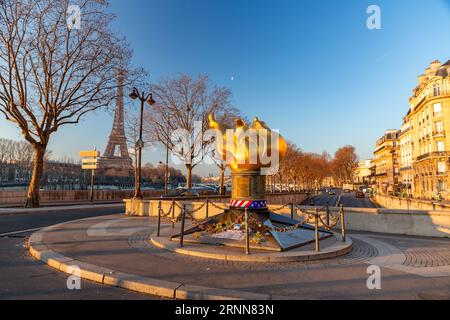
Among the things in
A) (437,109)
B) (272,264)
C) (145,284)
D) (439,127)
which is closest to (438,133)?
(439,127)

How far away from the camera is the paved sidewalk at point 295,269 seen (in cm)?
467

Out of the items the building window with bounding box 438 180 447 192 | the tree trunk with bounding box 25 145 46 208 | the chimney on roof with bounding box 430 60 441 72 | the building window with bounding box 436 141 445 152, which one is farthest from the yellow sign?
the chimney on roof with bounding box 430 60 441 72

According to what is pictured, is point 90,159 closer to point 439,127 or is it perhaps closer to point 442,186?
point 442,186

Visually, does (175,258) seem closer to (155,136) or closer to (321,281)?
(321,281)

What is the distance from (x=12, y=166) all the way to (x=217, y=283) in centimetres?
10361

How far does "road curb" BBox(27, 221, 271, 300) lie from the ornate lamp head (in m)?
4.80

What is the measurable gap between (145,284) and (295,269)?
3.14m

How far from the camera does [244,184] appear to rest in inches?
356

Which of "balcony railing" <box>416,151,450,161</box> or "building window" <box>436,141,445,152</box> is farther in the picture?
"building window" <box>436,141,445,152</box>

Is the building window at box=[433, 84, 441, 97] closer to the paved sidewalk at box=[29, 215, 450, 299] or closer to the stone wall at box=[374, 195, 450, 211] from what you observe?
the stone wall at box=[374, 195, 450, 211]

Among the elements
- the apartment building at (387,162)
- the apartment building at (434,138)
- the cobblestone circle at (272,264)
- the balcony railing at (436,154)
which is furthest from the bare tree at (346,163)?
the cobblestone circle at (272,264)

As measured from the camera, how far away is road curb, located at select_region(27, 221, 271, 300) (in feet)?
14.6

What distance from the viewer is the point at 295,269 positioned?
19.4 ft

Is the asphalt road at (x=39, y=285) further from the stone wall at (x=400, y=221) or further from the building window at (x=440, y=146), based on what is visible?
the building window at (x=440, y=146)
